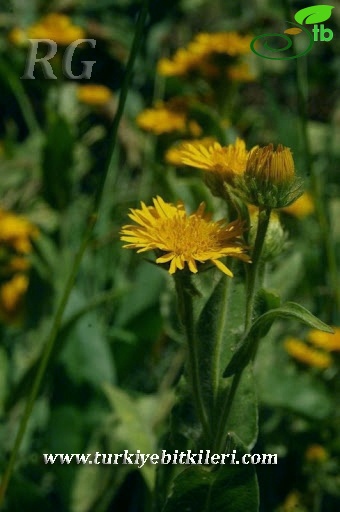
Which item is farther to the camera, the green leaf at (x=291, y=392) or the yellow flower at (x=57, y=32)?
the yellow flower at (x=57, y=32)

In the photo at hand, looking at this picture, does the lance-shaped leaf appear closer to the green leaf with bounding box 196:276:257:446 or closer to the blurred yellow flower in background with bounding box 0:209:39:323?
the green leaf with bounding box 196:276:257:446

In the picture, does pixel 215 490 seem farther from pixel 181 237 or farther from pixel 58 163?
pixel 58 163

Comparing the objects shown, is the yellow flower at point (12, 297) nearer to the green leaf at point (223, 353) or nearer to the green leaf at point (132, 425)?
the green leaf at point (132, 425)

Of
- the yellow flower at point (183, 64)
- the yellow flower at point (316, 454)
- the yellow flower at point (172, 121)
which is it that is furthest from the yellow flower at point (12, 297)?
the yellow flower at point (316, 454)

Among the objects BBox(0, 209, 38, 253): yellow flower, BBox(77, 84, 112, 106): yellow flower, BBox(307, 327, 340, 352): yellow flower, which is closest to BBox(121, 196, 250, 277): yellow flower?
BBox(307, 327, 340, 352): yellow flower

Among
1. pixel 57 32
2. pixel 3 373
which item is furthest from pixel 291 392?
pixel 57 32

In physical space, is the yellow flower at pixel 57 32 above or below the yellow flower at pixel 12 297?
above
